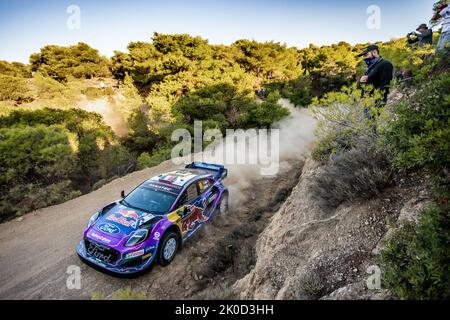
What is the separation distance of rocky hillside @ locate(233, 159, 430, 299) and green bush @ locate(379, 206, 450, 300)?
14.5 inches

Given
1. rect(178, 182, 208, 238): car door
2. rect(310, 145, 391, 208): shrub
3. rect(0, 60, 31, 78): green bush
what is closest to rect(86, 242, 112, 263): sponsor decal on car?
rect(178, 182, 208, 238): car door

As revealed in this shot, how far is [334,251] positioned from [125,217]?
4.29 meters

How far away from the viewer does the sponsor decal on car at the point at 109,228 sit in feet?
17.1

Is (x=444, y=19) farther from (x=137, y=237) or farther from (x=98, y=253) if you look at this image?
(x=98, y=253)

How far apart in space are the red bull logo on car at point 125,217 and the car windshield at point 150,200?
29cm

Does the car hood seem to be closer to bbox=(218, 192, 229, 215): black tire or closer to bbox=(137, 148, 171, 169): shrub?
bbox=(218, 192, 229, 215): black tire

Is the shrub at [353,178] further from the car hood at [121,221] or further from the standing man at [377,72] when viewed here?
the car hood at [121,221]

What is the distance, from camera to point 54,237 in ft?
23.8

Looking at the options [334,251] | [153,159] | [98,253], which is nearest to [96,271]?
[98,253]

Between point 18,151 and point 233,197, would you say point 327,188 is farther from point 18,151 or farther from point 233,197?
point 18,151

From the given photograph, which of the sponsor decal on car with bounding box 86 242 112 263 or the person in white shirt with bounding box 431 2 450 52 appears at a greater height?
the person in white shirt with bounding box 431 2 450 52

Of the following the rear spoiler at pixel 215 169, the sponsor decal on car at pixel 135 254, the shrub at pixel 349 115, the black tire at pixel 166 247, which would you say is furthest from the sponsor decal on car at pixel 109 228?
the shrub at pixel 349 115

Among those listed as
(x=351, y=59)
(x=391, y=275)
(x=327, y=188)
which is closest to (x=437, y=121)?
(x=391, y=275)

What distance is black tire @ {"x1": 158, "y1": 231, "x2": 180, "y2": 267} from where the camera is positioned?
5.56 meters
